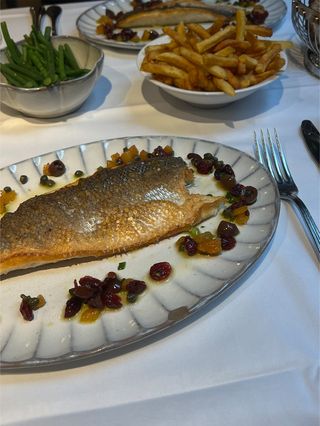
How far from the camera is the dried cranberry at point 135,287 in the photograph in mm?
1075

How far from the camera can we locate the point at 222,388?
95cm

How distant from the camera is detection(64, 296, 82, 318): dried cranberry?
1.05 metres

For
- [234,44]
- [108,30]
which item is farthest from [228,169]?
[108,30]

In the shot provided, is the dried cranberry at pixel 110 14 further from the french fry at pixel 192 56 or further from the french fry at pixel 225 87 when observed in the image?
the french fry at pixel 225 87

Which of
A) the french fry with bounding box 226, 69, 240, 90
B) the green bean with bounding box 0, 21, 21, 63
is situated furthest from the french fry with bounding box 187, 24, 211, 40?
the green bean with bounding box 0, 21, 21, 63

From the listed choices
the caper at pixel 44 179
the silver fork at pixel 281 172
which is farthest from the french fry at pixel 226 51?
the caper at pixel 44 179

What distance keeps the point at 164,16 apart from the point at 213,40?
0.80 metres

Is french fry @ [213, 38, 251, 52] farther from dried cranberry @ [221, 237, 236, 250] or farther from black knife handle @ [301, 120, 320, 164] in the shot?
dried cranberry @ [221, 237, 236, 250]

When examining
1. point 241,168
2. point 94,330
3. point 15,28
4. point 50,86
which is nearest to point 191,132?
point 241,168

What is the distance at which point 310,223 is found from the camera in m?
1.27

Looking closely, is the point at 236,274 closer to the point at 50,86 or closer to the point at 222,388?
the point at 222,388

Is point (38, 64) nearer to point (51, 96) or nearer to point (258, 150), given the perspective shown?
point (51, 96)

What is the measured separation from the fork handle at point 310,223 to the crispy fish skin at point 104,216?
0.23 meters

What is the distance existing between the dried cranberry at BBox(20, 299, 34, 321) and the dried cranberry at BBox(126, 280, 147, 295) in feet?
0.73
